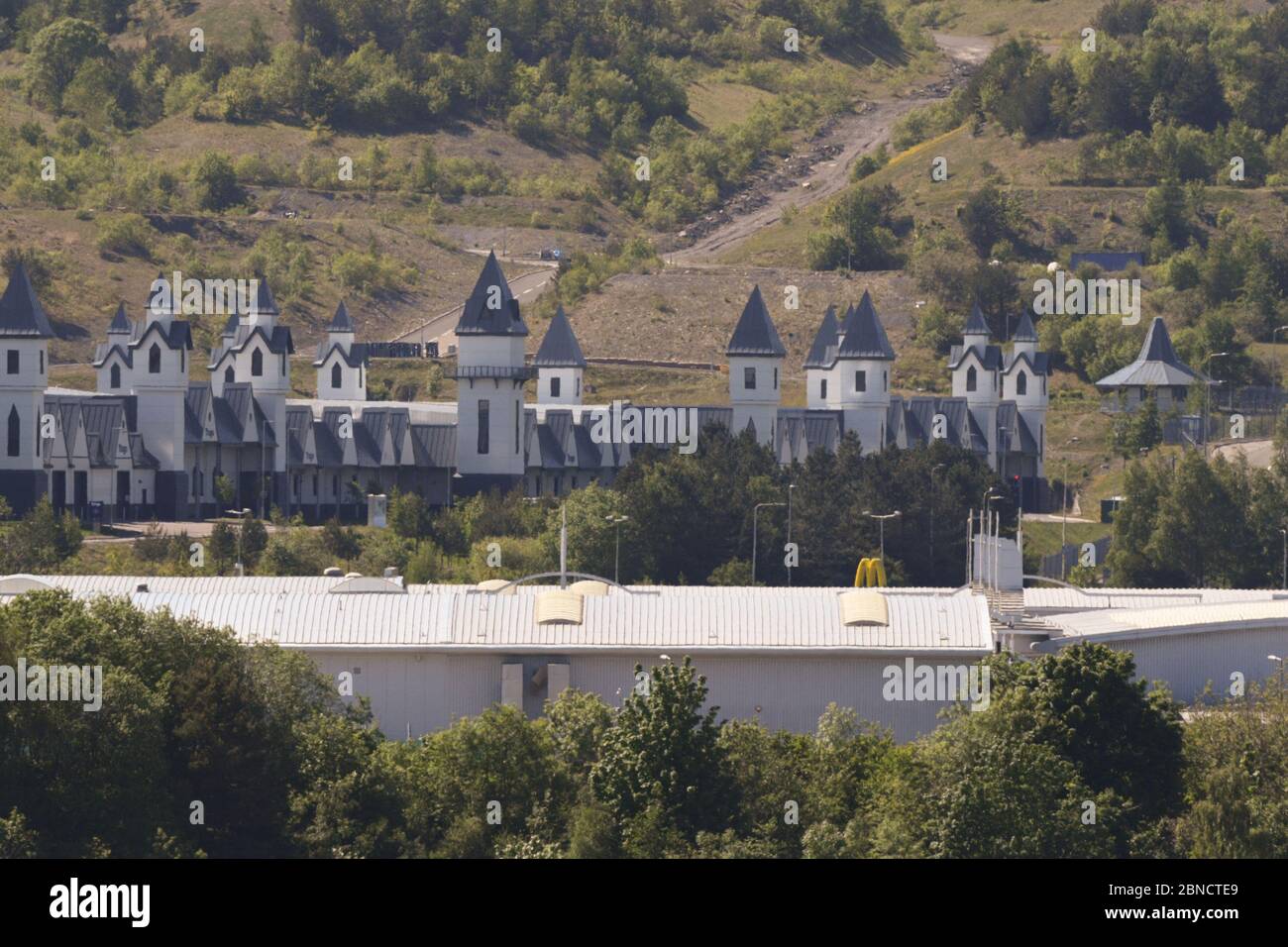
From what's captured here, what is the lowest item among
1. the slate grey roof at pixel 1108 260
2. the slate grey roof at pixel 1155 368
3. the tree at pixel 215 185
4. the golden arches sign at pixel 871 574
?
the golden arches sign at pixel 871 574

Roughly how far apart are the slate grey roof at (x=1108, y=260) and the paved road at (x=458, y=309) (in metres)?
33.3

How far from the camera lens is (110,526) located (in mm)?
103312

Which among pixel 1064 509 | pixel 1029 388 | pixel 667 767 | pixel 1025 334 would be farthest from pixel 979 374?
pixel 667 767

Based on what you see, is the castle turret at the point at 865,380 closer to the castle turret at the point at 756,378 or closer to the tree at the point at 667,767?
the castle turret at the point at 756,378

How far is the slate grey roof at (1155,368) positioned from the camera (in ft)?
470

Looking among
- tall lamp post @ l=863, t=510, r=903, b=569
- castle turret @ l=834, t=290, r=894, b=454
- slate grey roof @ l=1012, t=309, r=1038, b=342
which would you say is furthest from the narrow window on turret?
slate grey roof @ l=1012, t=309, r=1038, b=342

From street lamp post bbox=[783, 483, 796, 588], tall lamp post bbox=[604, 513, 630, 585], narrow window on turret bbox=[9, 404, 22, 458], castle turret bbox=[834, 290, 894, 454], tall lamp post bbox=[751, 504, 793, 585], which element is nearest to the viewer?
tall lamp post bbox=[604, 513, 630, 585]

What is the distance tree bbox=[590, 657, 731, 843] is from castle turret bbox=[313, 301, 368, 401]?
83797mm

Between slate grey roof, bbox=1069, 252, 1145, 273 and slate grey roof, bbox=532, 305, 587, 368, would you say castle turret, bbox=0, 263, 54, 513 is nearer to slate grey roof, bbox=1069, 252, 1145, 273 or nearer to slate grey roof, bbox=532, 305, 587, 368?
slate grey roof, bbox=532, 305, 587, 368

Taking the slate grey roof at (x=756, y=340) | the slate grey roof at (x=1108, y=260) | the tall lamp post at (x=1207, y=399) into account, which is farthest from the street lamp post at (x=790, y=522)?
the slate grey roof at (x=1108, y=260)

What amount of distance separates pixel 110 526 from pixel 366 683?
1887 inches

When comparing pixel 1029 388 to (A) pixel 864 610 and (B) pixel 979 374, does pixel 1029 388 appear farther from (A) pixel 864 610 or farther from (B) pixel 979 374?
(A) pixel 864 610

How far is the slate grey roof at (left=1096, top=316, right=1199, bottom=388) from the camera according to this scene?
14338 cm

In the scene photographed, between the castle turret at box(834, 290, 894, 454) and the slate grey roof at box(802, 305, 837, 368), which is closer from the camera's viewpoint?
the castle turret at box(834, 290, 894, 454)
